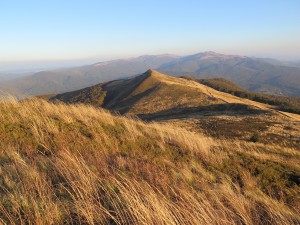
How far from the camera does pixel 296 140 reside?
24.6 metres

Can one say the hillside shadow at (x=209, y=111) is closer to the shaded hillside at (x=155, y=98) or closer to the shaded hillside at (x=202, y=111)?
the shaded hillside at (x=202, y=111)

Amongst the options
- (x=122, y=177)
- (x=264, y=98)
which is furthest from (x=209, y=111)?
(x=264, y=98)

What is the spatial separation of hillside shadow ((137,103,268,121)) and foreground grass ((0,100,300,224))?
91.4 feet

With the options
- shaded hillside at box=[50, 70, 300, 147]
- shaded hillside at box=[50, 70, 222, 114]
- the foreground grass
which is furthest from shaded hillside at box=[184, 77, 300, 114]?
the foreground grass

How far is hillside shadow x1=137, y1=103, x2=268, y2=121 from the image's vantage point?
38625 mm

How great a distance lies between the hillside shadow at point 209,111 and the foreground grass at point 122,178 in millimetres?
27874

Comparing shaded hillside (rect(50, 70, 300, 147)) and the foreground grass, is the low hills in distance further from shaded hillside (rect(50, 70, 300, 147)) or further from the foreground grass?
shaded hillside (rect(50, 70, 300, 147))

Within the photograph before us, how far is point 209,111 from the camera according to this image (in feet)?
140

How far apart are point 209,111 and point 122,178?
38838mm

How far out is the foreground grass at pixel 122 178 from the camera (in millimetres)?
3873

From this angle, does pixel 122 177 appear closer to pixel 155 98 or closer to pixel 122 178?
pixel 122 178

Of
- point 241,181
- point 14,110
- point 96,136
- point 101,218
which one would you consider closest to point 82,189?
point 101,218

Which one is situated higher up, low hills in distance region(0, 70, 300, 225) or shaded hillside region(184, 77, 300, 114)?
low hills in distance region(0, 70, 300, 225)

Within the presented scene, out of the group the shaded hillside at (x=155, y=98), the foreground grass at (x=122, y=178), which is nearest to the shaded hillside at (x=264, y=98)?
the shaded hillside at (x=155, y=98)
